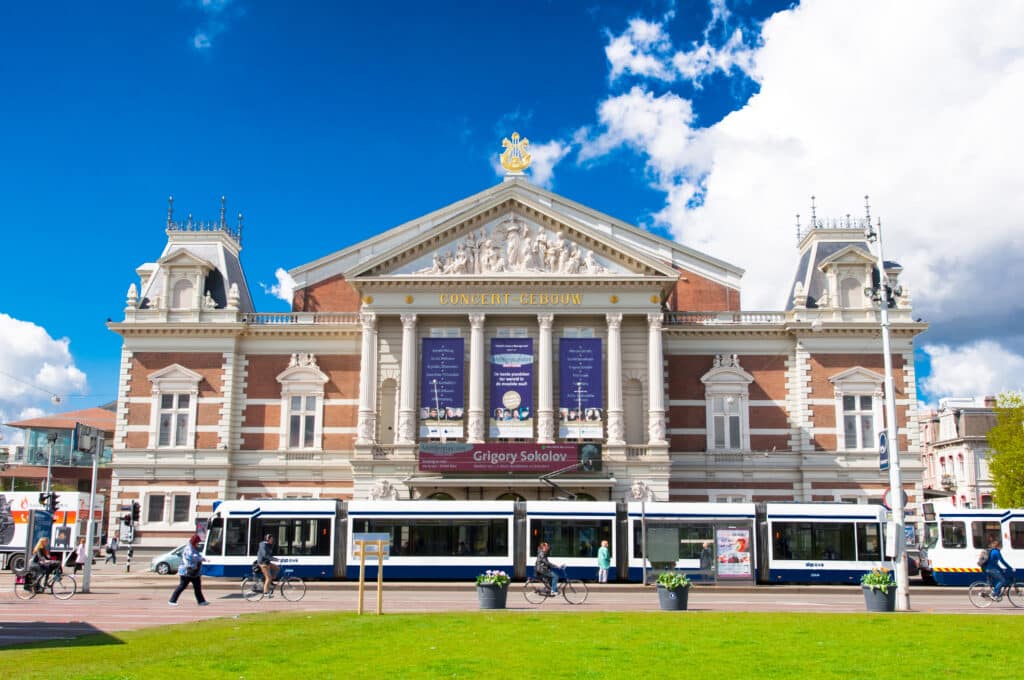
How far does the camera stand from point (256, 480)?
175 feet

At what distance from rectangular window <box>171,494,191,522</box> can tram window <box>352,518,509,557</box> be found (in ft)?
55.4

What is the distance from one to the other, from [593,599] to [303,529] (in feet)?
44.4

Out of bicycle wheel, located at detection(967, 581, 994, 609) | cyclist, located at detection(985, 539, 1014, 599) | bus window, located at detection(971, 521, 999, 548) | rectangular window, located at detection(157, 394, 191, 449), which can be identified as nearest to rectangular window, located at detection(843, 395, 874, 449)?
bus window, located at detection(971, 521, 999, 548)

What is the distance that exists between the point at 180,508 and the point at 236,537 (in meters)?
15.4

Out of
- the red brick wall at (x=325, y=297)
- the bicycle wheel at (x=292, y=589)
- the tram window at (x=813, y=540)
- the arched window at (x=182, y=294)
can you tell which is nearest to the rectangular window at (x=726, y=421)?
the tram window at (x=813, y=540)

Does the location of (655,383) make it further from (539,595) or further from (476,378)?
(539,595)

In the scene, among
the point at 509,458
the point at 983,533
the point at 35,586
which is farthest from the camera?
the point at 509,458

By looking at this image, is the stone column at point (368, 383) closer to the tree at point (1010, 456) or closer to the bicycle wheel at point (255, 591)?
the bicycle wheel at point (255, 591)

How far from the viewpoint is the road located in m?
24.4

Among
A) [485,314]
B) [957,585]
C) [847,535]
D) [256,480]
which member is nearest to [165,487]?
[256,480]

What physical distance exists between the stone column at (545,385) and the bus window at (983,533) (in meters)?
19.5

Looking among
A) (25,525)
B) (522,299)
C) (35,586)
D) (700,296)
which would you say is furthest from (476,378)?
(25,525)

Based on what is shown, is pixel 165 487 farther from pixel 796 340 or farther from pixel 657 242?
pixel 796 340

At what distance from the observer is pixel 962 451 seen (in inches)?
3824
